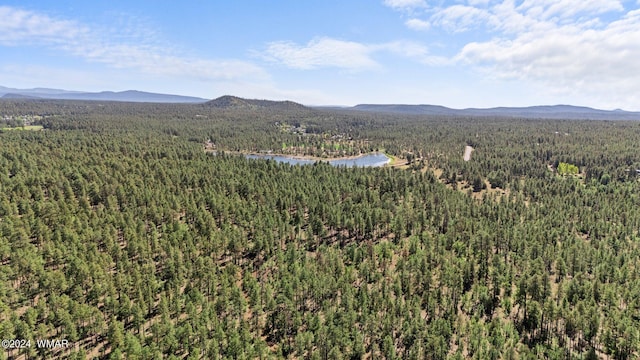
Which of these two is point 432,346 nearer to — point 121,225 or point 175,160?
point 121,225

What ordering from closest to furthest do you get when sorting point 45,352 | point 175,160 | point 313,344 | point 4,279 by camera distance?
point 45,352, point 313,344, point 4,279, point 175,160

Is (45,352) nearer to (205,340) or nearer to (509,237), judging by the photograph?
(205,340)

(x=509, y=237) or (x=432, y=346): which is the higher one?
(x=509, y=237)

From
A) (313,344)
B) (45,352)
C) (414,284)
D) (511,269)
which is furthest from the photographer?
(511,269)

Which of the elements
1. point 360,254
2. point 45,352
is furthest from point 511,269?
point 45,352

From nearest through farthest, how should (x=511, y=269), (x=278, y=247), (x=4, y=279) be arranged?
1. (x=4, y=279)
2. (x=511, y=269)
3. (x=278, y=247)

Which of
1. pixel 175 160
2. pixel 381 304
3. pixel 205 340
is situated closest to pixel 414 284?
pixel 381 304

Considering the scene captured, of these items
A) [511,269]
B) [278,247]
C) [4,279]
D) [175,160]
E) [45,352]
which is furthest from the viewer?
[175,160]

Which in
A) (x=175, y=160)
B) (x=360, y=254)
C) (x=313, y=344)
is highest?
(x=175, y=160)

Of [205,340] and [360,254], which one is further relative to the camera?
[360,254]
